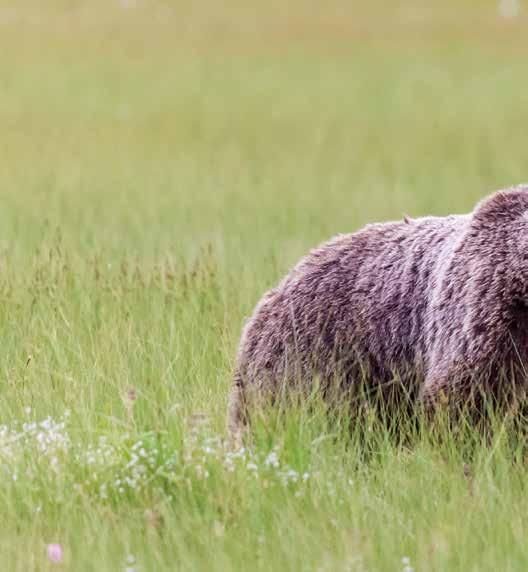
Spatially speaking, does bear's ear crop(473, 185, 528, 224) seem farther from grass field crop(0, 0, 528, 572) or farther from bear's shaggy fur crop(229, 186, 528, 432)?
grass field crop(0, 0, 528, 572)

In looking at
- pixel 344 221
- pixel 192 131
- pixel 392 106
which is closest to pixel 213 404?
pixel 344 221

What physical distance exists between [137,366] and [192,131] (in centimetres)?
1162

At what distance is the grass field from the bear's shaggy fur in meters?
0.26

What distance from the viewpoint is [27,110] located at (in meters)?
18.2

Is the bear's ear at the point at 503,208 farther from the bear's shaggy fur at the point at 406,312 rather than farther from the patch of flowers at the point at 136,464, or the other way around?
the patch of flowers at the point at 136,464

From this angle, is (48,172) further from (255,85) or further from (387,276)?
(387,276)

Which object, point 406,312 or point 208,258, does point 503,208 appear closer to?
point 406,312

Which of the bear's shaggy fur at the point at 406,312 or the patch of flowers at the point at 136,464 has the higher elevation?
the bear's shaggy fur at the point at 406,312

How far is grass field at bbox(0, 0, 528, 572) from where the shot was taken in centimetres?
463

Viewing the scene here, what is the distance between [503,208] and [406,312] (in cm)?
62

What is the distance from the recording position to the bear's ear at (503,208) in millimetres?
5590

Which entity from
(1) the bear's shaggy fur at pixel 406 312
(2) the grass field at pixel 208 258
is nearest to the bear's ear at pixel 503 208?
(1) the bear's shaggy fur at pixel 406 312

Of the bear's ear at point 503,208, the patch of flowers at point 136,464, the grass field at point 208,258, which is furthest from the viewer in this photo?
the bear's ear at point 503,208

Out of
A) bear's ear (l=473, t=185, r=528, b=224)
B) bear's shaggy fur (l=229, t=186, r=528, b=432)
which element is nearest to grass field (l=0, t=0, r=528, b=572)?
bear's shaggy fur (l=229, t=186, r=528, b=432)
